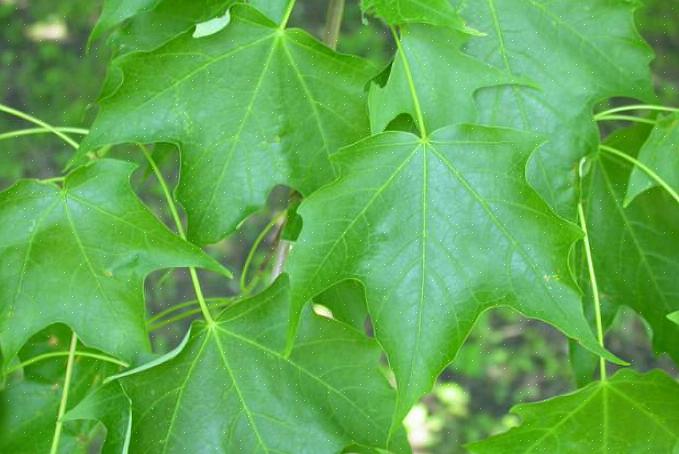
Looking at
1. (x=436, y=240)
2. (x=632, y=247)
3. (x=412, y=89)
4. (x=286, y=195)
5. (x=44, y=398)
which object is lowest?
(x=286, y=195)

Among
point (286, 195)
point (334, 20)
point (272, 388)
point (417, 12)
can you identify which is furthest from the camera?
point (286, 195)

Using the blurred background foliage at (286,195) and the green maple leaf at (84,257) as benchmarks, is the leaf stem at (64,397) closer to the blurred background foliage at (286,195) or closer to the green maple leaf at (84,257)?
the green maple leaf at (84,257)

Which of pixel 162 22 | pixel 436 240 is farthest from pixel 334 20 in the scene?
pixel 436 240

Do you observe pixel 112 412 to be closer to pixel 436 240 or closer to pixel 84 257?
pixel 84 257

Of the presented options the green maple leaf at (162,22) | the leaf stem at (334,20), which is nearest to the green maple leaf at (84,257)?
the green maple leaf at (162,22)

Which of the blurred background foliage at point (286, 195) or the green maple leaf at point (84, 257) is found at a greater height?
the green maple leaf at point (84, 257)

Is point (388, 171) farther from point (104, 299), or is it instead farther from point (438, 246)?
point (104, 299)

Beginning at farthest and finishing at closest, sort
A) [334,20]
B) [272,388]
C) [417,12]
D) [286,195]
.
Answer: [286,195]
[334,20]
[272,388]
[417,12]

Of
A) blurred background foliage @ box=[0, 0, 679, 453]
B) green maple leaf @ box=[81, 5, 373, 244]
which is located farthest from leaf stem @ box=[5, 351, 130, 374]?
blurred background foliage @ box=[0, 0, 679, 453]
